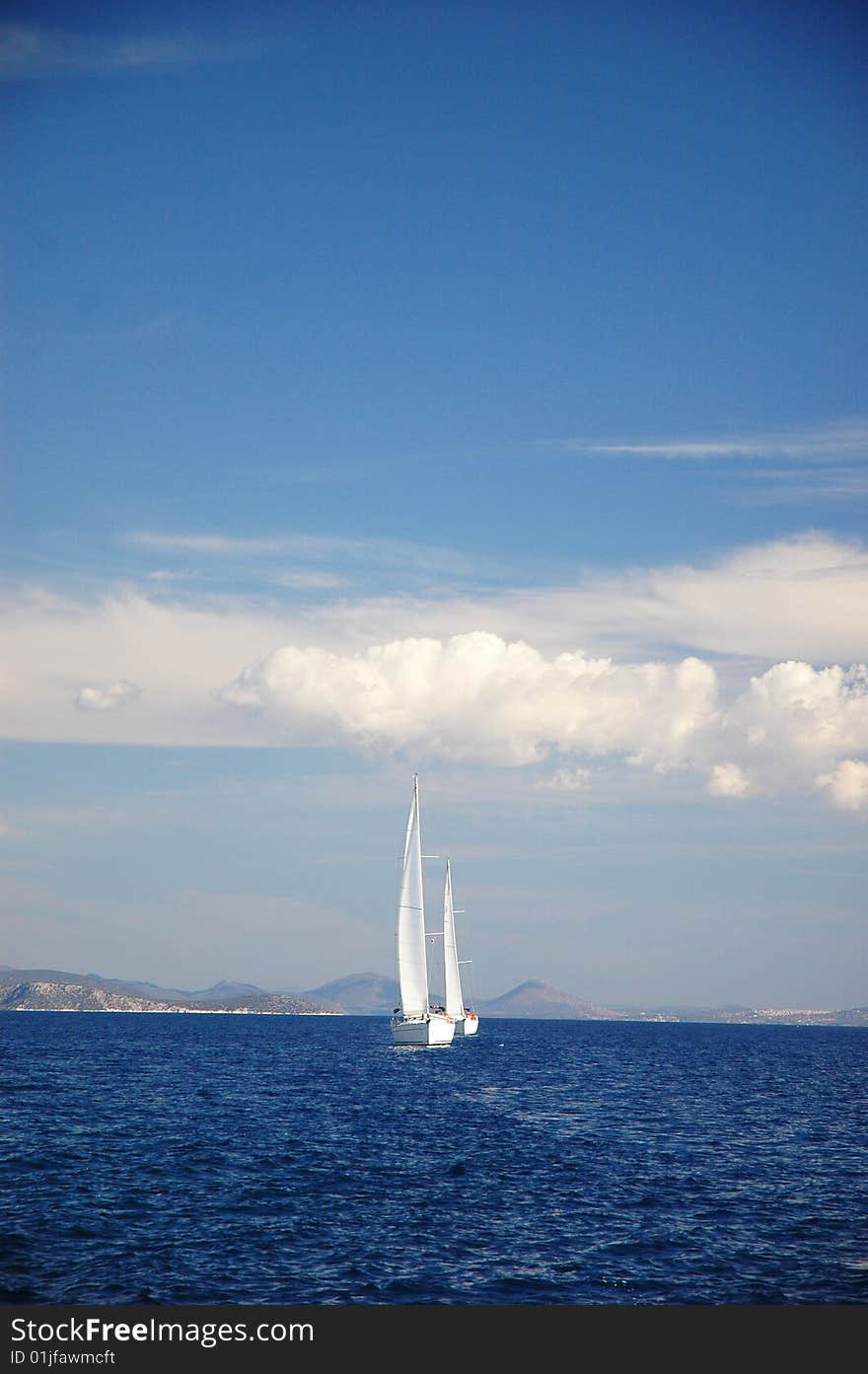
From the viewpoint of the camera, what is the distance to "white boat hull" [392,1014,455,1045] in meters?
123

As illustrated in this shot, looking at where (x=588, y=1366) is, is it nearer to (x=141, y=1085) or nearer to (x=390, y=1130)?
(x=390, y=1130)

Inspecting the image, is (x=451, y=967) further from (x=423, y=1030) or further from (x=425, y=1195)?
(x=425, y=1195)

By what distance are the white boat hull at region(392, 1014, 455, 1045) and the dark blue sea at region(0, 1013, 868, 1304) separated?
39632 mm

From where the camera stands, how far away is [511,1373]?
69.3ft

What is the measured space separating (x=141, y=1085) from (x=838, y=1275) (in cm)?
6292

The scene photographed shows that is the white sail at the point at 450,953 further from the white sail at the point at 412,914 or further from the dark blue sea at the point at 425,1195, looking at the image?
the dark blue sea at the point at 425,1195

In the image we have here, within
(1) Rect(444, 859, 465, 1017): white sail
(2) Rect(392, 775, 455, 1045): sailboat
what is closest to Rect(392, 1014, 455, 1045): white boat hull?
(2) Rect(392, 775, 455, 1045): sailboat

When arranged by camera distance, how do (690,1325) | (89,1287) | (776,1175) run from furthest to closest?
(776,1175), (89,1287), (690,1325)

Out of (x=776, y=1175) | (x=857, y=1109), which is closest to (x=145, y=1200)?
(x=776, y=1175)

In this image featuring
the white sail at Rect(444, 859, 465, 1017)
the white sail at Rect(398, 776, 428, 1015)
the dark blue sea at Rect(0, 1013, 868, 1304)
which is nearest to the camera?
the dark blue sea at Rect(0, 1013, 868, 1304)

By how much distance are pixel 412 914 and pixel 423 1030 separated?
1637 centimetres

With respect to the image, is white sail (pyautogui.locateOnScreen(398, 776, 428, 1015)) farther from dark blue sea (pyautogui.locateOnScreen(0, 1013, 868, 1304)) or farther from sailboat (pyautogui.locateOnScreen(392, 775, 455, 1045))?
dark blue sea (pyautogui.locateOnScreen(0, 1013, 868, 1304))

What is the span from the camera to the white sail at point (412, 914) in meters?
116

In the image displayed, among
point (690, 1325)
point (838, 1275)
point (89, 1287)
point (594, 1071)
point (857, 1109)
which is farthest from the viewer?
point (594, 1071)
